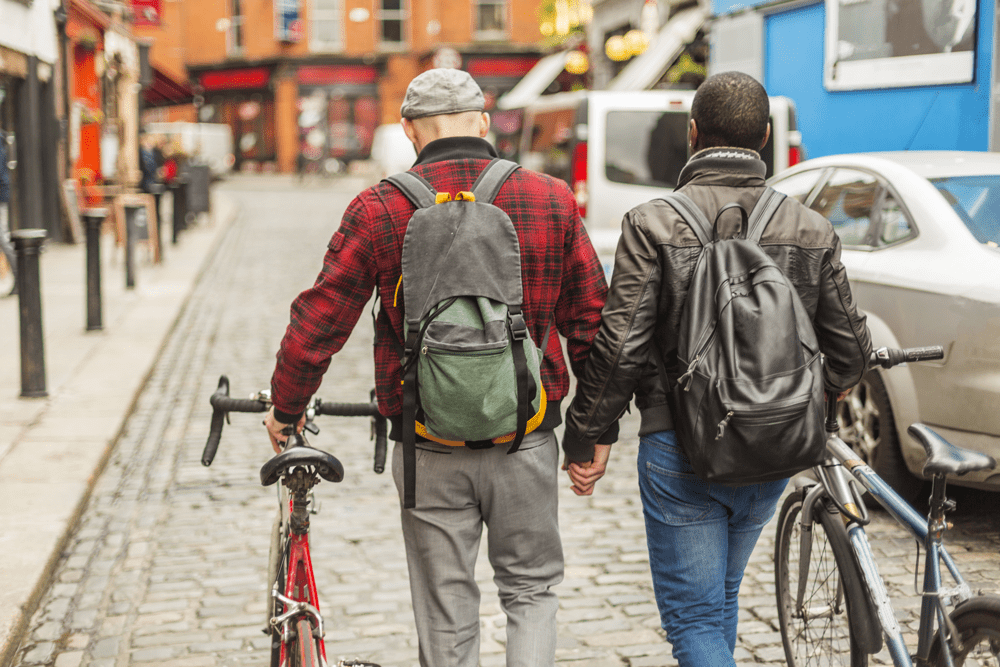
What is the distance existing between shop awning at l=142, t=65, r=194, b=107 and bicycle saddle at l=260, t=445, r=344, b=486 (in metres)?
23.2

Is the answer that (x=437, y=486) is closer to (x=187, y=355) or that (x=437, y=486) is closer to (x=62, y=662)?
(x=62, y=662)

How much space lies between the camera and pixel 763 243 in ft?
8.61

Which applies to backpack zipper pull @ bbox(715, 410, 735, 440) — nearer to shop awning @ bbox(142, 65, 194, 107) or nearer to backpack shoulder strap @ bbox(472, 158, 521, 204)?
backpack shoulder strap @ bbox(472, 158, 521, 204)

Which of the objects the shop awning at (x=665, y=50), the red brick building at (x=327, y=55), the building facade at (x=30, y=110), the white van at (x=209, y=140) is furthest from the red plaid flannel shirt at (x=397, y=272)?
the red brick building at (x=327, y=55)

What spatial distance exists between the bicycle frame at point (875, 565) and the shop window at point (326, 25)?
43.0 metres

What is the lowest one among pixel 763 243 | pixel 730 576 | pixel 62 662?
pixel 62 662

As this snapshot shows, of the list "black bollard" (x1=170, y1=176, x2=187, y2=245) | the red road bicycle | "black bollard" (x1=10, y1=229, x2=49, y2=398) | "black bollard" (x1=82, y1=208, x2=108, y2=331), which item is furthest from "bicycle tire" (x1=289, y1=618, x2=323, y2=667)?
"black bollard" (x1=170, y1=176, x2=187, y2=245)

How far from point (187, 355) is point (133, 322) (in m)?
1.30

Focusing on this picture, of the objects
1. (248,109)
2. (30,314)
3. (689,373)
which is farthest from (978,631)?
(248,109)

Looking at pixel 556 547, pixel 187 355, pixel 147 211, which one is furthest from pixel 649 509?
pixel 147 211

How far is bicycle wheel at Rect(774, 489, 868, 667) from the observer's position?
2.80 metres

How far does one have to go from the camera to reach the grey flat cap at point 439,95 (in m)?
2.58

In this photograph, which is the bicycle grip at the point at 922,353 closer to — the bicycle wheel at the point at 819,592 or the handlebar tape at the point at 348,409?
the bicycle wheel at the point at 819,592

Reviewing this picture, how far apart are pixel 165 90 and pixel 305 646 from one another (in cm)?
2488
